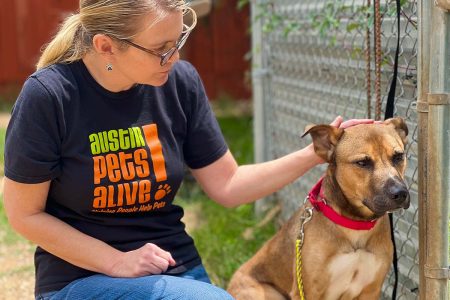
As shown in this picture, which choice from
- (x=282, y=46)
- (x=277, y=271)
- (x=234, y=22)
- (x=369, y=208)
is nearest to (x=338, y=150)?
(x=369, y=208)

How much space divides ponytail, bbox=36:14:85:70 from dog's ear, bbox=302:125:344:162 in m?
1.01

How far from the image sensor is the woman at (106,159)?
9.72ft

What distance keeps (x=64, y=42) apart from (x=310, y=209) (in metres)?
1.28

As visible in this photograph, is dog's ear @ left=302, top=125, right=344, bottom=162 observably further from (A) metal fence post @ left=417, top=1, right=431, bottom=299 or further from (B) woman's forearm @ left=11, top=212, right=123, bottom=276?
(B) woman's forearm @ left=11, top=212, right=123, bottom=276

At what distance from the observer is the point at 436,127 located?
8.89ft

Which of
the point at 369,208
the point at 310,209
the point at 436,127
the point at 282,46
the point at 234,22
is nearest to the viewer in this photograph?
the point at 436,127

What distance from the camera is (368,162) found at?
119 inches

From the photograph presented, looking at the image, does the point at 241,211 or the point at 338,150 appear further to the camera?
the point at 241,211

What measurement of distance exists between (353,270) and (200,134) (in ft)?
2.98

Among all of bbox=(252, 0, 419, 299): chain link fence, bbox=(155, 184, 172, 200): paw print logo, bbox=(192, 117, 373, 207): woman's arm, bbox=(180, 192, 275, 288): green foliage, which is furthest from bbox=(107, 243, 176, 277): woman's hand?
bbox=(180, 192, 275, 288): green foliage

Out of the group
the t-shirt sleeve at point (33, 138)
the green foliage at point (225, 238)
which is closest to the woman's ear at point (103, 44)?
the t-shirt sleeve at point (33, 138)

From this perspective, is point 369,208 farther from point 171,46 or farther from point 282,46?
point 282,46

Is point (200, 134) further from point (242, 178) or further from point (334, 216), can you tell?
point (334, 216)

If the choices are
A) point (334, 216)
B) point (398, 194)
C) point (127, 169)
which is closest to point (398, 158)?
point (398, 194)
